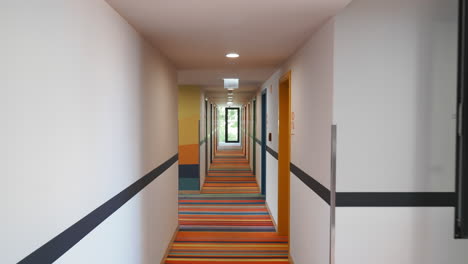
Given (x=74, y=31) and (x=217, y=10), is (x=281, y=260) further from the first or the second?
(x=74, y=31)

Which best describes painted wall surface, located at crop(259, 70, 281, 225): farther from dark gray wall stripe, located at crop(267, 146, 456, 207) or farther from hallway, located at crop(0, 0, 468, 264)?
dark gray wall stripe, located at crop(267, 146, 456, 207)

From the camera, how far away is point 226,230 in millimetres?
4926

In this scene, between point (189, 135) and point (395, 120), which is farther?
point (189, 135)

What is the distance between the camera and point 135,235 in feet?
8.76

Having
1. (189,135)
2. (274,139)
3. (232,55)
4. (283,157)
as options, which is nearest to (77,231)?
(232,55)

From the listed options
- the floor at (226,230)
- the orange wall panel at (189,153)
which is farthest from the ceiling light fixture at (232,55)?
the orange wall panel at (189,153)

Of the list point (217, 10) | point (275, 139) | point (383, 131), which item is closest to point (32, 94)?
point (217, 10)

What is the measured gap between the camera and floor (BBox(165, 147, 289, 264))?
13.2 ft

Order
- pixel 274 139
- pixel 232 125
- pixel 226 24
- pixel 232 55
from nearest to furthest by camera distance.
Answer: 1. pixel 226 24
2. pixel 232 55
3. pixel 274 139
4. pixel 232 125

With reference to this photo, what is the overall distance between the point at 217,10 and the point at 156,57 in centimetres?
137

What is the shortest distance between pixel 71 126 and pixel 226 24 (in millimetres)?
1393

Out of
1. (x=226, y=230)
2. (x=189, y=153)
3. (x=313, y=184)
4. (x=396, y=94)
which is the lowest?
(x=226, y=230)

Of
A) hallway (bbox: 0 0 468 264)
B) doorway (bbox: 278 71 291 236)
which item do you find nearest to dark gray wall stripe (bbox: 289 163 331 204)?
hallway (bbox: 0 0 468 264)

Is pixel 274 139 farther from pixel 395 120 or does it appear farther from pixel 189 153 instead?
pixel 395 120
